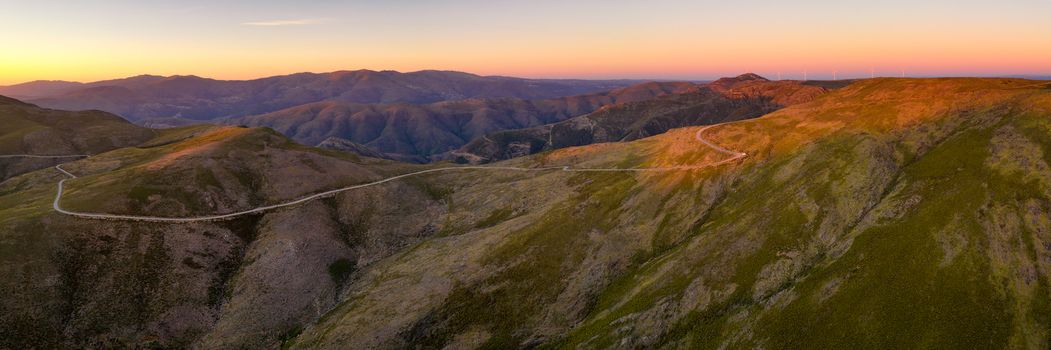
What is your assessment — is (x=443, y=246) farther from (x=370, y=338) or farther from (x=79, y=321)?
(x=79, y=321)

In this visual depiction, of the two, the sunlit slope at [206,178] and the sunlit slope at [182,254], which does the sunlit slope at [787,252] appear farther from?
the sunlit slope at [206,178]

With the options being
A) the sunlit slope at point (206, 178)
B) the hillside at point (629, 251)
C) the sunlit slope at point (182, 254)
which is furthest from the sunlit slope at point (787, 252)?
the sunlit slope at point (206, 178)

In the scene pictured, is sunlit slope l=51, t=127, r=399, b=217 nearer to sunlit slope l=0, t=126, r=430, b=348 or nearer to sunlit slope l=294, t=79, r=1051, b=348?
sunlit slope l=0, t=126, r=430, b=348

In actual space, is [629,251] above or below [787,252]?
below

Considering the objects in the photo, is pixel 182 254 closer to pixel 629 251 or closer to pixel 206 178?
pixel 206 178

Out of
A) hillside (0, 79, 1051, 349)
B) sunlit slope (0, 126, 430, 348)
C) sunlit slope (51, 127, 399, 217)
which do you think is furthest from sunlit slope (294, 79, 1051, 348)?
sunlit slope (51, 127, 399, 217)

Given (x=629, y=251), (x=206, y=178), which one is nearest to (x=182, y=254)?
(x=206, y=178)
